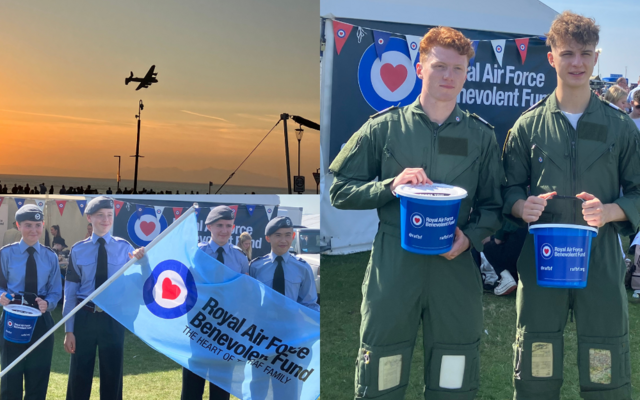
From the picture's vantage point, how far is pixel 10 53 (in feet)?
7.92

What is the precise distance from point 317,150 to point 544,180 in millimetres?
1087

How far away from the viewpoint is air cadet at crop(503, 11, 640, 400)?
7.25ft

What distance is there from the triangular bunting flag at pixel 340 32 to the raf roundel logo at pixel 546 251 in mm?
1732

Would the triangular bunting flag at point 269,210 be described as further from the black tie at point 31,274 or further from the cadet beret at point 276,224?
the black tie at point 31,274

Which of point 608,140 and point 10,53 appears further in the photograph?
point 10,53

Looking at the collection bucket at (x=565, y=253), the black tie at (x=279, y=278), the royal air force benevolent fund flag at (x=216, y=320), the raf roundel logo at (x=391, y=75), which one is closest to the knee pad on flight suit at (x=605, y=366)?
the collection bucket at (x=565, y=253)

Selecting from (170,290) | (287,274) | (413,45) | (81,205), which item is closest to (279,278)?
(287,274)

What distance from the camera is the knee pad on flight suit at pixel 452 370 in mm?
2139

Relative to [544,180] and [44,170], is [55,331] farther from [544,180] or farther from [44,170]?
[544,180]

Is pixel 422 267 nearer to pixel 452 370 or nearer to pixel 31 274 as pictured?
pixel 452 370

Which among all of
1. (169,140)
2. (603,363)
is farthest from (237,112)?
(603,363)

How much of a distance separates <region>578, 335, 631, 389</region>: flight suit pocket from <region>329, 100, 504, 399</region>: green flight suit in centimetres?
46

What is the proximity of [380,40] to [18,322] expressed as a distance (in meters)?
2.30

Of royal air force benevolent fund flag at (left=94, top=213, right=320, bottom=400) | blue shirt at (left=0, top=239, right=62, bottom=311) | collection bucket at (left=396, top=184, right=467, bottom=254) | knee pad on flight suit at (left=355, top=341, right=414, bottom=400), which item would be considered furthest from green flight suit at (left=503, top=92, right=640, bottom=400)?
blue shirt at (left=0, top=239, right=62, bottom=311)
